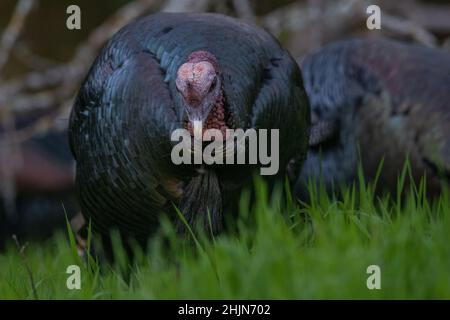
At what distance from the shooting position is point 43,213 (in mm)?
7078

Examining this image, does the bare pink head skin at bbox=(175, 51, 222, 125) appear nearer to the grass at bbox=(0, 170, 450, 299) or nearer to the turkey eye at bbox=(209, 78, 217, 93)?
the turkey eye at bbox=(209, 78, 217, 93)

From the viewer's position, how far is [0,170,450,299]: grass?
103 inches

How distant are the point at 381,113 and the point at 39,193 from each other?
11.2 ft

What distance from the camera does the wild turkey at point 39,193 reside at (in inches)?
278

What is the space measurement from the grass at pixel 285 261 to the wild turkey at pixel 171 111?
0.33ft

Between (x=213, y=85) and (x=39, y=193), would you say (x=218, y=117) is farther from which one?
(x=39, y=193)

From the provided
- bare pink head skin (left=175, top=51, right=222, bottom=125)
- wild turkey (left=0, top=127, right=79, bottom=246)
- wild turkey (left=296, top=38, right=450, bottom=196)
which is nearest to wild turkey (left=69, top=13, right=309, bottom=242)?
bare pink head skin (left=175, top=51, right=222, bottom=125)

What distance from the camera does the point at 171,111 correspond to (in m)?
3.30

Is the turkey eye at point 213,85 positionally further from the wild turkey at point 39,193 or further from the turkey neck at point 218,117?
the wild turkey at point 39,193

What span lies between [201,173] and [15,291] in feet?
2.38

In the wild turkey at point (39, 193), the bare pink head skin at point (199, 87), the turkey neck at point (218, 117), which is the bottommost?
the wild turkey at point (39, 193)

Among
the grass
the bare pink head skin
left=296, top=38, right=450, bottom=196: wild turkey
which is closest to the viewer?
the grass

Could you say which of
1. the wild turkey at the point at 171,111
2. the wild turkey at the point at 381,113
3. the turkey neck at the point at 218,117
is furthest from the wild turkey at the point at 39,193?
the turkey neck at the point at 218,117
